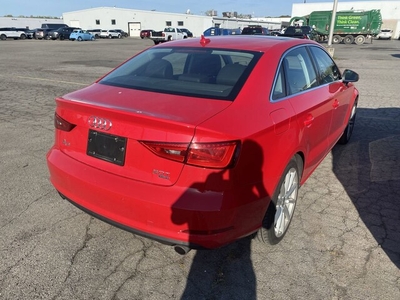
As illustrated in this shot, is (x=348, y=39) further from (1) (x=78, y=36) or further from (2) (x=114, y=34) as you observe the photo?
(2) (x=114, y=34)

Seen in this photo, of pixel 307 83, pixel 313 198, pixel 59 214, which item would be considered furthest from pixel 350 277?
pixel 59 214

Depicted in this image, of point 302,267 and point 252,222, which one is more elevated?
point 252,222

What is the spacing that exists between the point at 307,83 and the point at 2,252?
311cm

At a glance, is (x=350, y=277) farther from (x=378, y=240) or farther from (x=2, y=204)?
(x=2, y=204)

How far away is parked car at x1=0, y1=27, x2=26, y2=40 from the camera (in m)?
46.2

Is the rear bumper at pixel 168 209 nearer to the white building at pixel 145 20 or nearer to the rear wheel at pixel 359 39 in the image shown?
the rear wheel at pixel 359 39

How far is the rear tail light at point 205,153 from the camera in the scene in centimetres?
198

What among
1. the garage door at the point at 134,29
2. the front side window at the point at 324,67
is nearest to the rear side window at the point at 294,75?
the front side window at the point at 324,67

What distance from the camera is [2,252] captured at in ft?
8.71

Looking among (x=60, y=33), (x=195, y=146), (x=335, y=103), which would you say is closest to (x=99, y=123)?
(x=195, y=146)

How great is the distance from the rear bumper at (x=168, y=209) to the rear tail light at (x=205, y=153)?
0.59 feet

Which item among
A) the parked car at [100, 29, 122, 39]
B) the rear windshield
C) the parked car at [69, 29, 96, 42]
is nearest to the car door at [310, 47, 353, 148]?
the rear windshield

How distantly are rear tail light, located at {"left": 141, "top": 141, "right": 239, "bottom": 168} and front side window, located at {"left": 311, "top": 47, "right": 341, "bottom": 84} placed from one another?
2.13 m

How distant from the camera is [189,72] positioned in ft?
9.59
